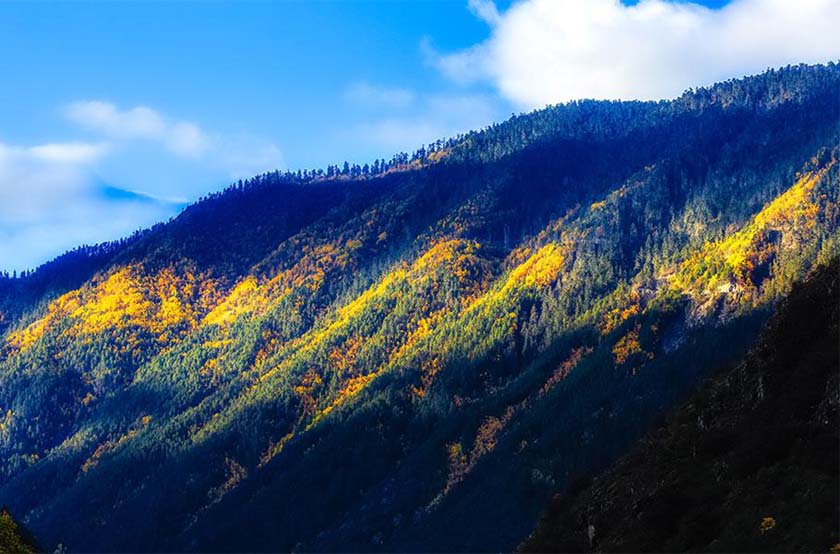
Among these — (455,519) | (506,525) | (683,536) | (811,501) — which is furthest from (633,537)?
(455,519)

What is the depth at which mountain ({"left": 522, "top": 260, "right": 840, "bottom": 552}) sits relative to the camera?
51000mm

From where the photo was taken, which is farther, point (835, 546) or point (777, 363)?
point (777, 363)

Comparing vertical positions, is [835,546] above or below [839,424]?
below

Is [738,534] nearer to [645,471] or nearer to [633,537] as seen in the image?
[633,537]

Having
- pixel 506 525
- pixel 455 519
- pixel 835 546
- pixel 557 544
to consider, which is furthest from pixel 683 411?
pixel 455 519

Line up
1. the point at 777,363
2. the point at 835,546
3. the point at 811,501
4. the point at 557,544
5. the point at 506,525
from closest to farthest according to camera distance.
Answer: the point at 835,546 < the point at 811,501 < the point at 777,363 < the point at 557,544 < the point at 506,525

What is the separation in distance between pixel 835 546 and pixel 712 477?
1612 centimetres

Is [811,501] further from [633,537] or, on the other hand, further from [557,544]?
[557,544]

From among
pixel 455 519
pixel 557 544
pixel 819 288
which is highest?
pixel 819 288

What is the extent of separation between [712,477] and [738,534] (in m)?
9.45

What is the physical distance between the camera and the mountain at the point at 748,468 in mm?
51000

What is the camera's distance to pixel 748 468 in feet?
190

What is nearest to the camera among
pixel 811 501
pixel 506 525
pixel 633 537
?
pixel 811 501

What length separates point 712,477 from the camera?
61156mm
